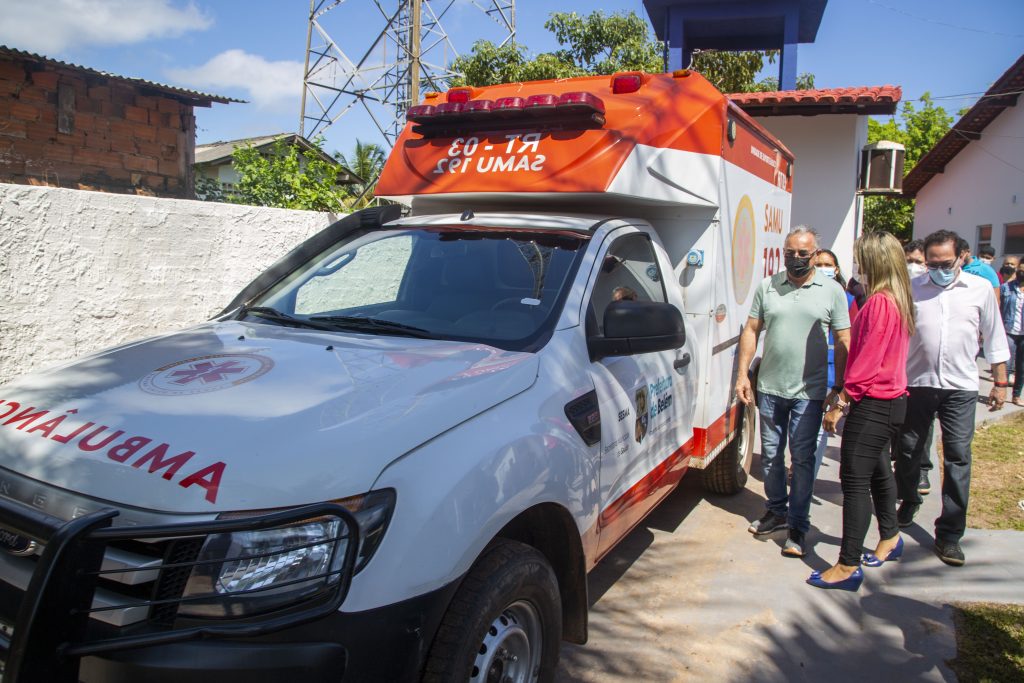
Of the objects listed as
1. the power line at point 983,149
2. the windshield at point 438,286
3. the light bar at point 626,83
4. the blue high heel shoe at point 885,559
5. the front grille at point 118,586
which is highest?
the power line at point 983,149

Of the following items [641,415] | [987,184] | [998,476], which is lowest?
[998,476]

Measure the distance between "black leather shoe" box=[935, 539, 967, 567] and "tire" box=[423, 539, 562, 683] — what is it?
310cm

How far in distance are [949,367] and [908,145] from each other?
3132 cm

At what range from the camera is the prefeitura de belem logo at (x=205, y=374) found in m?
2.37

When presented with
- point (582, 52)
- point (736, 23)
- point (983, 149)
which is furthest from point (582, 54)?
point (983, 149)

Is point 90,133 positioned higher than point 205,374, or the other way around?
point 90,133

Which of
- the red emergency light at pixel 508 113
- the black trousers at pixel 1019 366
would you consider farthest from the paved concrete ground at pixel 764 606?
the black trousers at pixel 1019 366

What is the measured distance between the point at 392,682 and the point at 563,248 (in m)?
2.07

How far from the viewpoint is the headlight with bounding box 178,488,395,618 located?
5.91 feet

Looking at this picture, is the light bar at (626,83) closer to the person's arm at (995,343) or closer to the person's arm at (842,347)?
the person's arm at (842,347)

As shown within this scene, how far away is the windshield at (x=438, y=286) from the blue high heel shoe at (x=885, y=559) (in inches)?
108

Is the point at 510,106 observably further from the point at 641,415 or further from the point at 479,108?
the point at 641,415

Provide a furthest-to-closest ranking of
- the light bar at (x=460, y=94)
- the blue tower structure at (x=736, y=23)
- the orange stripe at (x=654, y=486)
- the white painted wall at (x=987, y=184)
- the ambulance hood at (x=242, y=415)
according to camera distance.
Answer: the white painted wall at (x=987, y=184) → the blue tower structure at (x=736, y=23) → the light bar at (x=460, y=94) → the orange stripe at (x=654, y=486) → the ambulance hood at (x=242, y=415)

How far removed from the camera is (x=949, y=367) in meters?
4.51
